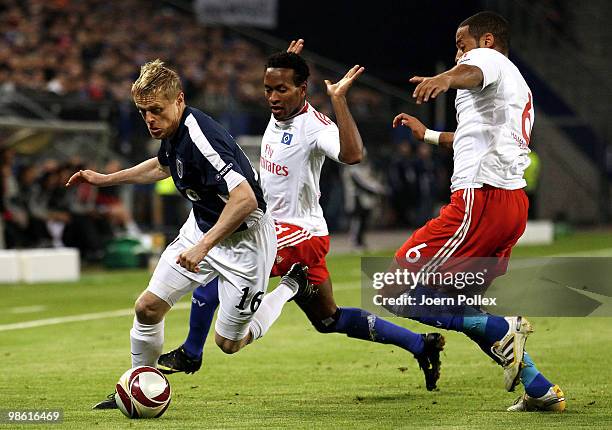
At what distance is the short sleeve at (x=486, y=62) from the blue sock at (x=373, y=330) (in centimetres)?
206

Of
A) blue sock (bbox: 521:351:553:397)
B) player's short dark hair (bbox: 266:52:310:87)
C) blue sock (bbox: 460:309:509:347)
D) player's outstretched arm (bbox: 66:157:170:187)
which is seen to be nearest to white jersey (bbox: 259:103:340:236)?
player's short dark hair (bbox: 266:52:310:87)

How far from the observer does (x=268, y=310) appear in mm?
8031

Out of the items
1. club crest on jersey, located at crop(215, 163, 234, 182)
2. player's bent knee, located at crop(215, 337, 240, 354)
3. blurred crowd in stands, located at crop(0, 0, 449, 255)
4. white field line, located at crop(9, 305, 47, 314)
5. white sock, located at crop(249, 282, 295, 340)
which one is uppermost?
club crest on jersey, located at crop(215, 163, 234, 182)

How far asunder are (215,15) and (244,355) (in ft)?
59.4

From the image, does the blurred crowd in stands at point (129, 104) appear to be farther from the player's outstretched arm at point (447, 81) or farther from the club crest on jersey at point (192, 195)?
the player's outstretched arm at point (447, 81)

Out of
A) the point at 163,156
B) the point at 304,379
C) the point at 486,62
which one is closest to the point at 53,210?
the point at 304,379

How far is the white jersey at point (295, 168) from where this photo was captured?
8336mm

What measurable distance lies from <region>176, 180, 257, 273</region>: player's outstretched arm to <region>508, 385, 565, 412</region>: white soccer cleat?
2065mm

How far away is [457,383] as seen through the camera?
883cm

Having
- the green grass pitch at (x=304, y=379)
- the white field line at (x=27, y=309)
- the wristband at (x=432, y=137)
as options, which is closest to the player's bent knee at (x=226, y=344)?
the green grass pitch at (x=304, y=379)

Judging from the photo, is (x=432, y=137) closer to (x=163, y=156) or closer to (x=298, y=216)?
(x=298, y=216)

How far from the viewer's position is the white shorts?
750 cm

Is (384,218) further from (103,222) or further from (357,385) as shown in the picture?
(357,385)

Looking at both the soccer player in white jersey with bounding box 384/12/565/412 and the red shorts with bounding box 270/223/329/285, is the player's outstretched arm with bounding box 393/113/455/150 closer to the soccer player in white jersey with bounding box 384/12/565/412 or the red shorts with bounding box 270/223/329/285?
the soccer player in white jersey with bounding box 384/12/565/412
